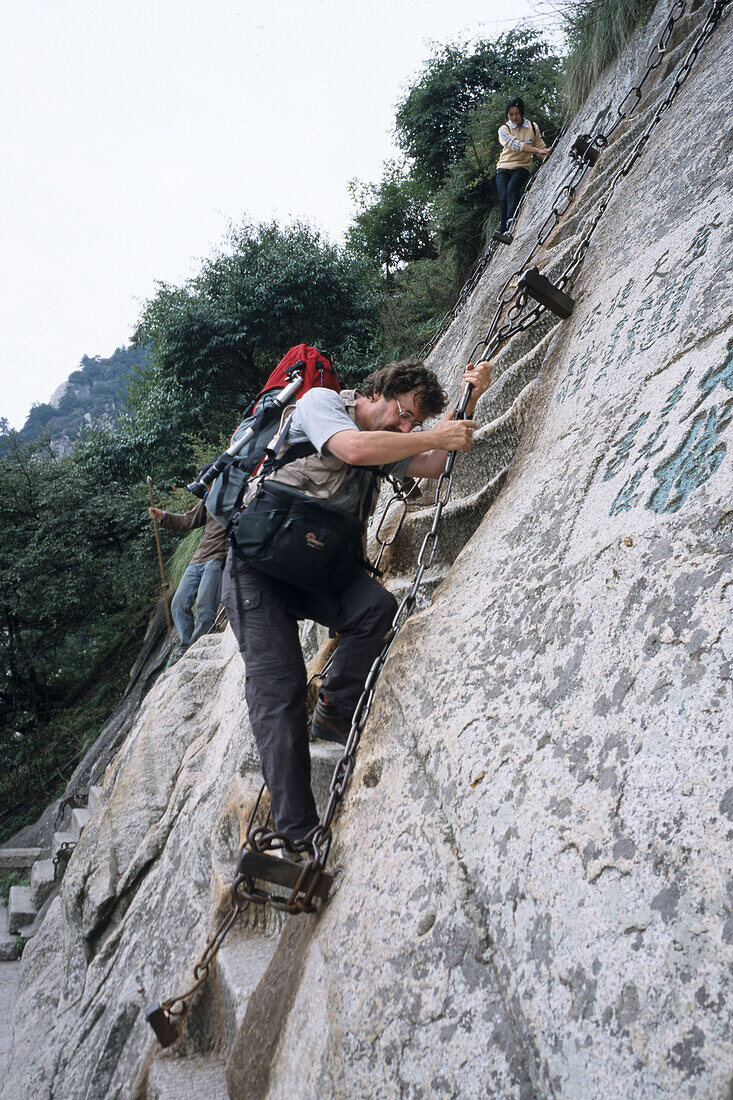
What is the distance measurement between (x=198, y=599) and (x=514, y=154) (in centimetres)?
648

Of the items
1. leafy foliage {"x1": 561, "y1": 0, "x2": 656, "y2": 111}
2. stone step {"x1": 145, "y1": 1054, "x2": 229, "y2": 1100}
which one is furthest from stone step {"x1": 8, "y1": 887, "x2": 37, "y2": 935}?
leafy foliage {"x1": 561, "y1": 0, "x2": 656, "y2": 111}

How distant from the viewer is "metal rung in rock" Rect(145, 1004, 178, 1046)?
7.72 ft

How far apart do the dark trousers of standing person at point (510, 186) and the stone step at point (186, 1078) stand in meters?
8.85

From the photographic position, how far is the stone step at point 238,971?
7.60 ft

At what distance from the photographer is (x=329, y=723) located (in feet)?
9.46

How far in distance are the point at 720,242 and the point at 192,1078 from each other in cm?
346

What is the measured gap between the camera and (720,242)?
2.42m

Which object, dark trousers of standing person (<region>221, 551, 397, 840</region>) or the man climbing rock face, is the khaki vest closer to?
the man climbing rock face

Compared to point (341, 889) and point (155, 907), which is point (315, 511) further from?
point (155, 907)

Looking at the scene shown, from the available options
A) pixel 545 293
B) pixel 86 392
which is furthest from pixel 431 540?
pixel 86 392

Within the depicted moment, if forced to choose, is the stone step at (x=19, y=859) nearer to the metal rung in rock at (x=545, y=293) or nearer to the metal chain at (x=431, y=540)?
the metal chain at (x=431, y=540)

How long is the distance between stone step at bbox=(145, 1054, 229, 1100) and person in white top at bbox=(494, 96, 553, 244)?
754 centimetres

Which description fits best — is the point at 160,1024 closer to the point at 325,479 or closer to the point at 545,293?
the point at 325,479

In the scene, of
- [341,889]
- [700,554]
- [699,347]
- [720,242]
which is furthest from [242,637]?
[720,242]
